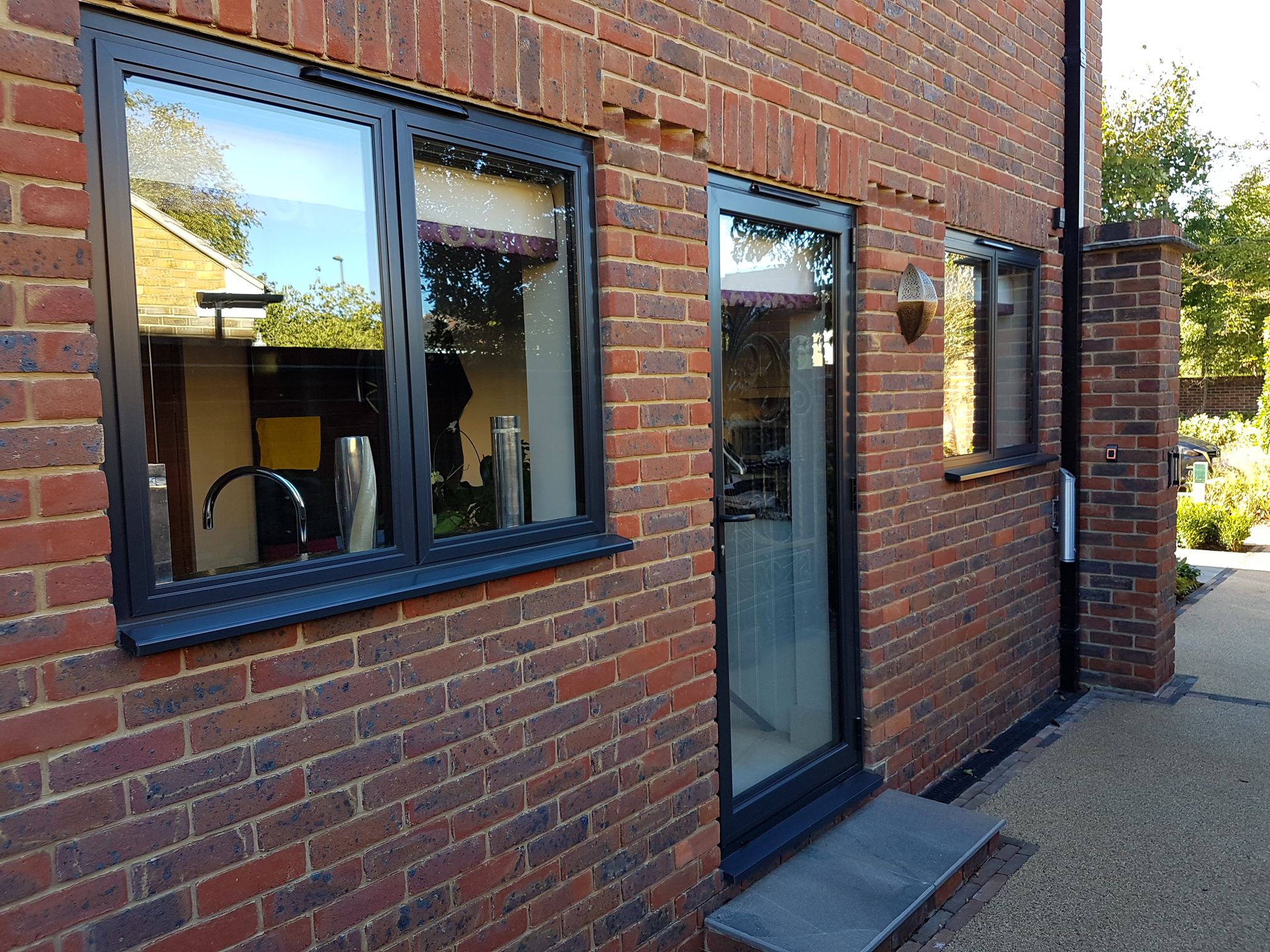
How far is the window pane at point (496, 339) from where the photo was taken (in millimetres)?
2465

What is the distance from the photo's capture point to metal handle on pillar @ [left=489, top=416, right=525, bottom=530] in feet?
8.67

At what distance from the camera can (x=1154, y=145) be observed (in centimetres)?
2150

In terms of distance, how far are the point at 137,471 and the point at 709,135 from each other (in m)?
2.07

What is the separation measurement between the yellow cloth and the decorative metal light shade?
2728 millimetres

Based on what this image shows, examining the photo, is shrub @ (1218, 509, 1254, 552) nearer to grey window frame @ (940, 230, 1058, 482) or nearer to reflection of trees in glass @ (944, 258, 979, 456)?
grey window frame @ (940, 230, 1058, 482)

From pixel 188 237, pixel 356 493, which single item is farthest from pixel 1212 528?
pixel 188 237

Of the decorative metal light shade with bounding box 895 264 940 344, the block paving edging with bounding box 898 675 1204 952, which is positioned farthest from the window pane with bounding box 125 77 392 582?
the decorative metal light shade with bounding box 895 264 940 344

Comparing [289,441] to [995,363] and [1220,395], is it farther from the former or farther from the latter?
[1220,395]

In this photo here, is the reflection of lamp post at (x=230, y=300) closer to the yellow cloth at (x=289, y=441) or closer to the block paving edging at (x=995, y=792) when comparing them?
the yellow cloth at (x=289, y=441)

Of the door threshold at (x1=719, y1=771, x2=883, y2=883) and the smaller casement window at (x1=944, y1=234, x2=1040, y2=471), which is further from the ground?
the smaller casement window at (x1=944, y1=234, x2=1040, y2=471)

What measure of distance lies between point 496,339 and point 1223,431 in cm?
1565

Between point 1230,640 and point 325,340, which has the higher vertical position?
point 325,340

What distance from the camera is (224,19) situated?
1.89 metres

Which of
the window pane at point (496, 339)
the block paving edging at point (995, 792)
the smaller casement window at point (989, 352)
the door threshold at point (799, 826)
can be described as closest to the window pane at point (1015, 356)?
the smaller casement window at point (989, 352)
